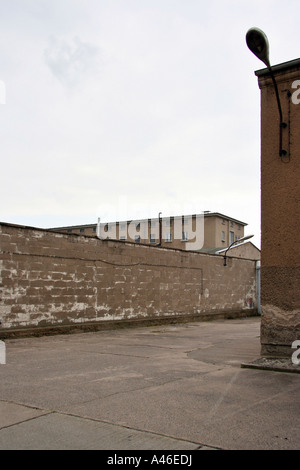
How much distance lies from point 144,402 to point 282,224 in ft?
14.0

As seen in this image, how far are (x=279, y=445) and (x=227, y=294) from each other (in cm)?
2132

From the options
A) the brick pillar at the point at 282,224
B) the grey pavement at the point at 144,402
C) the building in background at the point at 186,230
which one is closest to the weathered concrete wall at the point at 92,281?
the grey pavement at the point at 144,402

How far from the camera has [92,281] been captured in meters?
15.4

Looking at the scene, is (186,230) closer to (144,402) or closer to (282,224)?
(282,224)

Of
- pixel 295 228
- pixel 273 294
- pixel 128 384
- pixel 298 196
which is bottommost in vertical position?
pixel 128 384

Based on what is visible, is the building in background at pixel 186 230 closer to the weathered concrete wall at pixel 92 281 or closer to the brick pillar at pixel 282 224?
the weathered concrete wall at pixel 92 281

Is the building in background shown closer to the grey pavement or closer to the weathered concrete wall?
the weathered concrete wall

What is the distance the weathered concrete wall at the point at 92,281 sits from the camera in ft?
41.8

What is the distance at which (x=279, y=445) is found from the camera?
3.79 m

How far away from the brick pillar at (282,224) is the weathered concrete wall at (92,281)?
743 centimetres

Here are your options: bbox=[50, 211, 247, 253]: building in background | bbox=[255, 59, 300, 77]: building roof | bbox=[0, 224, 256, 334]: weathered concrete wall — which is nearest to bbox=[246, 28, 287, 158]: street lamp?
bbox=[255, 59, 300, 77]: building roof

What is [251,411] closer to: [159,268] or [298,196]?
[298,196]
